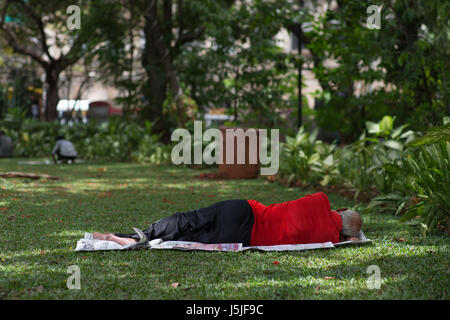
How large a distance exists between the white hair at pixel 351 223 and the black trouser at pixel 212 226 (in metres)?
0.84

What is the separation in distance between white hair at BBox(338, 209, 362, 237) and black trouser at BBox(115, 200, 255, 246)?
841mm

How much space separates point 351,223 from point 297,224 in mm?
527

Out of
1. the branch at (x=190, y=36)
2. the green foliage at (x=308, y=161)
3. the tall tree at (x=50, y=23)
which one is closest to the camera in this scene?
the green foliage at (x=308, y=161)

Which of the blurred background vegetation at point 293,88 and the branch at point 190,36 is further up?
the branch at point 190,36

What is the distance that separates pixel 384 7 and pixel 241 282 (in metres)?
6.51

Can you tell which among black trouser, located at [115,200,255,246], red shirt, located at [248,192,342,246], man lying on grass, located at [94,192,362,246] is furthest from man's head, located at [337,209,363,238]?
black trouser, located at [115,200,255,246]

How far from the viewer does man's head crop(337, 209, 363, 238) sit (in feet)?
15.0

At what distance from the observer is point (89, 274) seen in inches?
138

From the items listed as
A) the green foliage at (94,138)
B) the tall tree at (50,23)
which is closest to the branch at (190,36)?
the tall tree at (50,23)

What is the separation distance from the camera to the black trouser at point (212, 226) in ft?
14.5

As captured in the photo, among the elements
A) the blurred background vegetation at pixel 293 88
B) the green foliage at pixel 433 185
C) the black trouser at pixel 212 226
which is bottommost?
the black trouser at pixel 212 226

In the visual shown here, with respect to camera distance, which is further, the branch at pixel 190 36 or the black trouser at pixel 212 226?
the branch at pixel 190 36

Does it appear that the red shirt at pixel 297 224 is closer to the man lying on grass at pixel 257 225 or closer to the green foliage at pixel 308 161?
the man lying on grass at pixel 257 225
